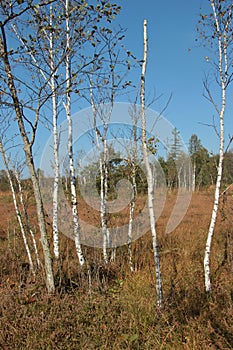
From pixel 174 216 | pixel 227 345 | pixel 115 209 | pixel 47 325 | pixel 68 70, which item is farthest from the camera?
pixel 174 216

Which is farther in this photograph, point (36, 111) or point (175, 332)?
point (36, 111)

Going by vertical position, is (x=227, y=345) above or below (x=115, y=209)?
below

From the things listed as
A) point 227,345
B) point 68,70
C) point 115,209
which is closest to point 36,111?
point 68,70

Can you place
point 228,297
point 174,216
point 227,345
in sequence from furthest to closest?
point 174,216 → point 228,297 → point 227,345

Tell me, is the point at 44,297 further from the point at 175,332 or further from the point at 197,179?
the point at 197,179

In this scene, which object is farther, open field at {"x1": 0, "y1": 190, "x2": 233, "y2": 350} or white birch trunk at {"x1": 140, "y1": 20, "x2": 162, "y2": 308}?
white birch trunk at {"x1": 140, "y1": 20, "x2": 162, "y2": 308}

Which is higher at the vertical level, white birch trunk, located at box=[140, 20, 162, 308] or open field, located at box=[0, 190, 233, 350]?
white birch trunk, located at box=[140, 20, 162, 308]

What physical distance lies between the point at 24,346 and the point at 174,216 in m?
11.0

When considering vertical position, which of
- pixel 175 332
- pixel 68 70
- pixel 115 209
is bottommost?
pixel 175 332

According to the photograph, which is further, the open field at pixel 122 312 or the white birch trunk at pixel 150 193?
the white birch trunk at pixel 150 193

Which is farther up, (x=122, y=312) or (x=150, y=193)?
(x=150, y=193)

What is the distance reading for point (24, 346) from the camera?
336 cm

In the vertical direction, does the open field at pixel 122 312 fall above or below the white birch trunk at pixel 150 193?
below

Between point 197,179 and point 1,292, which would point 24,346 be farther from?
point 197,179
